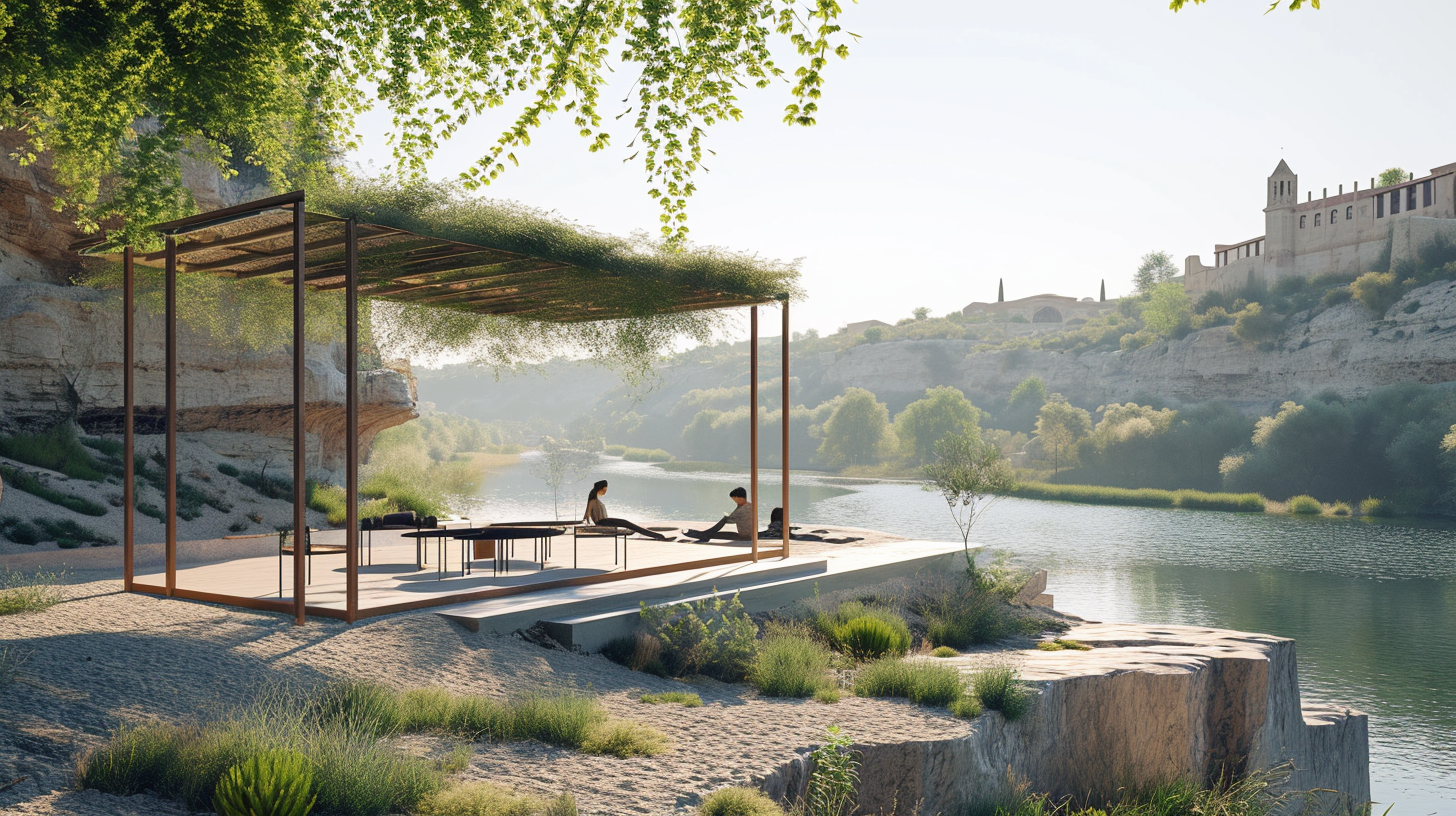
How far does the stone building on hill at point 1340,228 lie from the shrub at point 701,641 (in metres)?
54.2

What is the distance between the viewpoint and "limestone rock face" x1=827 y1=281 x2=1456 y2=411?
41219mm

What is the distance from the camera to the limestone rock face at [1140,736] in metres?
5.00

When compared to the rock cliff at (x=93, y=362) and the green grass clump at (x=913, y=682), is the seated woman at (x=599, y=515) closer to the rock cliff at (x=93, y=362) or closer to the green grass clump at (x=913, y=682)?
the green grass clump at (x=913, y=682)

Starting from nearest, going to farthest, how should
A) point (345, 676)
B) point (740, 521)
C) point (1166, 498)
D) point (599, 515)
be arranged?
point (345, 676)
point (599, 515)
point (740, 521)
point (1166, 498)

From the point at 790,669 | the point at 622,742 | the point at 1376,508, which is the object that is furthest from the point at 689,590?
the point at 1376,508

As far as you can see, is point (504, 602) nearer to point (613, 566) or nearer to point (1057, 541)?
point (613, 566)

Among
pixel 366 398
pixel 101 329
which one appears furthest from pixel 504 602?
pixel 366 398

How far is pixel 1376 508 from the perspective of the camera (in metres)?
32.4

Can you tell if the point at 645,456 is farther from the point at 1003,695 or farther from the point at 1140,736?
the point at 1003,695

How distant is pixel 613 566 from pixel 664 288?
2722 millimetres

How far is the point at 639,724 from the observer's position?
4816mm

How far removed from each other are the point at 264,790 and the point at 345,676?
201cm

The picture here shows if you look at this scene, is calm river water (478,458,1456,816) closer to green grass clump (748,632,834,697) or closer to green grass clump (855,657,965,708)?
green grass clump (855,657,965,708)

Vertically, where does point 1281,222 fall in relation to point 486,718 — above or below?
above
